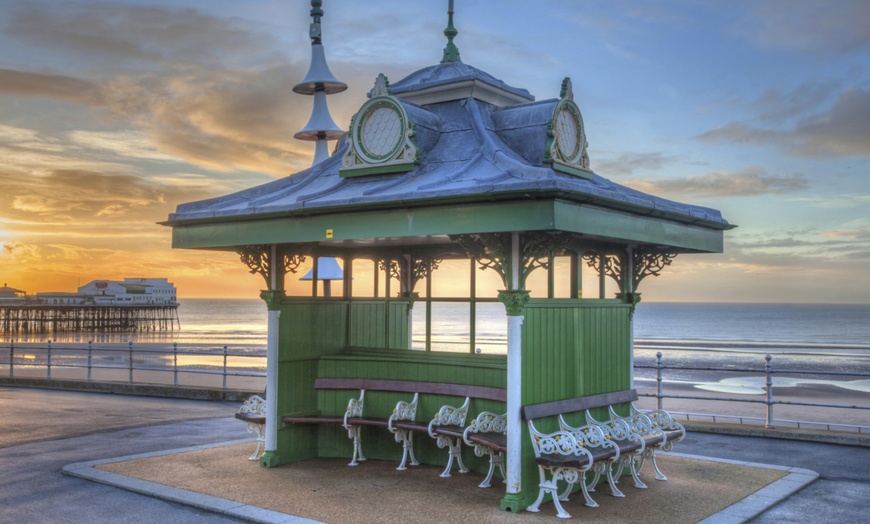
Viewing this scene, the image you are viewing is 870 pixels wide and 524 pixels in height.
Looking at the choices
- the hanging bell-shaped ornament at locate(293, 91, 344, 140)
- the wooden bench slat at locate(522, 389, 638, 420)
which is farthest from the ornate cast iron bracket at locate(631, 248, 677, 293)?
the hanging bell-shaped ornament at locate(293, 91, 344, 140)

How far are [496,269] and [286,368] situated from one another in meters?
3.81

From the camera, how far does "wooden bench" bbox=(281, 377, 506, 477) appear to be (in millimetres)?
9406

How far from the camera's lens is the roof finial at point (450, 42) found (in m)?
10.9

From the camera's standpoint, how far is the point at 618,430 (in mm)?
9047

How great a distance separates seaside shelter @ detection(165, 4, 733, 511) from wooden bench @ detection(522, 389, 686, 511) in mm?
167

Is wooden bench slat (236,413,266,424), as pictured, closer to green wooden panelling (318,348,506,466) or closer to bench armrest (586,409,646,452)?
green wooden panelling (318,348,506,466)

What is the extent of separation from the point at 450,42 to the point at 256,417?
5926 millimetres

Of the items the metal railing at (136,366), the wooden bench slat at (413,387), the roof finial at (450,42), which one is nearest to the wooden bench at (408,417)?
the wooden bench slat at (413,387)

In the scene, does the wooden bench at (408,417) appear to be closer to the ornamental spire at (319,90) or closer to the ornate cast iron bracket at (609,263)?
the ornate cast iron bracket at (609,263)

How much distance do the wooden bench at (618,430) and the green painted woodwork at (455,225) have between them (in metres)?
2.00

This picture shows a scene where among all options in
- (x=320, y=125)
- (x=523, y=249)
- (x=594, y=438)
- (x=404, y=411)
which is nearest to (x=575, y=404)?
(x=594, y=438)

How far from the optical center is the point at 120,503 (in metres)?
8.57

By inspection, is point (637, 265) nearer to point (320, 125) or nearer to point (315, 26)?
point (320, 125)

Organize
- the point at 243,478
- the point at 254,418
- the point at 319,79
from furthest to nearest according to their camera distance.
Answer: the point at 319,79, the point at 254,418, the point at 243,478
